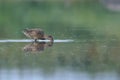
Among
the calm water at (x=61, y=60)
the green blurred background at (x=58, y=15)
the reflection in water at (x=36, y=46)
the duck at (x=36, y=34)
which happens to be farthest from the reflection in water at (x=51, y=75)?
the green blurred background at (x=58, y=15)

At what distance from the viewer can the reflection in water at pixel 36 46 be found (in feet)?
43.7

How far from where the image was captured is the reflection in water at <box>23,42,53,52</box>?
43.7 feet

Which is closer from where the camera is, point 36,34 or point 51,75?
point 51,75

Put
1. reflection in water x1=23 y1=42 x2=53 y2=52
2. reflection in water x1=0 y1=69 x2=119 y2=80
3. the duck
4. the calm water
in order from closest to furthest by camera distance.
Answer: reflection in water x1=0 y1=69 x2=119 y2=80
the calm water
reflection in water x1=23 y1=42 x2=53 y2=52
the duck

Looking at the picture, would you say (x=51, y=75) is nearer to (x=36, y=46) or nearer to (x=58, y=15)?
(x=36, y=46)

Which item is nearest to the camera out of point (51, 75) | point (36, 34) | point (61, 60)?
point (51, 75)

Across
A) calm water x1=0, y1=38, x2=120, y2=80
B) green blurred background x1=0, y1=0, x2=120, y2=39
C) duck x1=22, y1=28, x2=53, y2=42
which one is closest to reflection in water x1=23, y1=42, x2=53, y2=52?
calm water x1=0, y1=38, x2=120, y2=80

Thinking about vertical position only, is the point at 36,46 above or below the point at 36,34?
A: below

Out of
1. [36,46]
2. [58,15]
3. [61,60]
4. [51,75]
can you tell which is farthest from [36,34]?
[58,15]

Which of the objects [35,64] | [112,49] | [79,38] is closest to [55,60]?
[35,64]

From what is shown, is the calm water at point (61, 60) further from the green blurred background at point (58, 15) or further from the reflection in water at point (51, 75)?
the green blurred background at point (58, 15)

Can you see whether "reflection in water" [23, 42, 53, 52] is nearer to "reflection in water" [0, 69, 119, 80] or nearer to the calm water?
the calm water

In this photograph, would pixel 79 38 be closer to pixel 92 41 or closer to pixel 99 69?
pixel 92 41

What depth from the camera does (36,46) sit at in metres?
13.6
